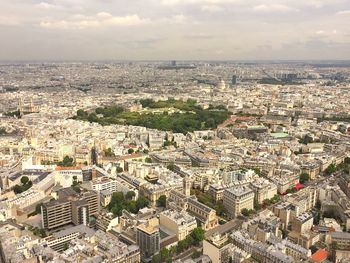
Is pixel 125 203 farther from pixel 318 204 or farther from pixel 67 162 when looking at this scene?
pixel 318 204

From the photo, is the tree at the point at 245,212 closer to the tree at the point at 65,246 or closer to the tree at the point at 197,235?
the tree at the point at 197,235

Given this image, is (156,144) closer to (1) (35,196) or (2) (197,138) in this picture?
(2) (197,138)

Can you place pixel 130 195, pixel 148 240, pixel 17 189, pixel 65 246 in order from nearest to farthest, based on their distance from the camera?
pixel 148 240, pixel 65 246, pixel 130 195, pixel 17 189

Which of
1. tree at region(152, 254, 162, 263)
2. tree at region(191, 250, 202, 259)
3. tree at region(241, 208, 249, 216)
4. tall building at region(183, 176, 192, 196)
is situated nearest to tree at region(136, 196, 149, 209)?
tall building at region(183, 176, 192, 196)

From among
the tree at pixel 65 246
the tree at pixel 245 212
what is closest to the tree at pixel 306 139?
the tree at pixel 245 212

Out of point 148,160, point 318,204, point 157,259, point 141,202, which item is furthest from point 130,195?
point 318,204
